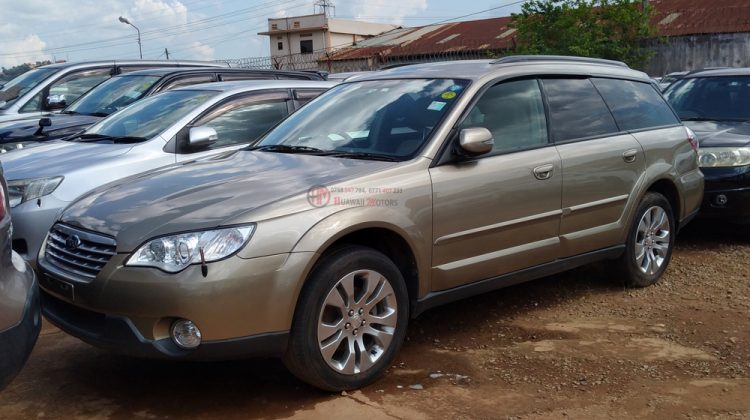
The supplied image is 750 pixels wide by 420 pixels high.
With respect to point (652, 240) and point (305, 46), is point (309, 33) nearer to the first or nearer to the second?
point (305, 46)

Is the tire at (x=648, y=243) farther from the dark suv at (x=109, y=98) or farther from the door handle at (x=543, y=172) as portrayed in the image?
the dark suv at (x=109, y=98)

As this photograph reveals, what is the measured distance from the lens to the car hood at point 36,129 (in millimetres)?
7891

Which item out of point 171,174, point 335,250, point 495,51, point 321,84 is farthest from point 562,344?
point 495,51

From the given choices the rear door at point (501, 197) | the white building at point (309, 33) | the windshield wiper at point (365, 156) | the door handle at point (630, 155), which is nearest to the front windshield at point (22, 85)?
the windshield wiper at point (365, 156)

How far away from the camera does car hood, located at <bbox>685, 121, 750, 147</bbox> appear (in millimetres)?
7098

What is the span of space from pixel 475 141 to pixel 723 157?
12.9 ft

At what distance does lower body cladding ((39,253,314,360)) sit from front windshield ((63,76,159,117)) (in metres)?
5.33

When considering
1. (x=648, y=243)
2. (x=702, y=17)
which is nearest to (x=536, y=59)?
(x=648, y=243)

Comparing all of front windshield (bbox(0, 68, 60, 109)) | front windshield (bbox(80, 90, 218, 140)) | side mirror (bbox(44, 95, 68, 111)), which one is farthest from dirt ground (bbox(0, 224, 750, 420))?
front windshield (bbox(0, 68, 60, 109))

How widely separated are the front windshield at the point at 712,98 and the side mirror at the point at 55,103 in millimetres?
7351

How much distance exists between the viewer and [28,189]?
556 centimetres

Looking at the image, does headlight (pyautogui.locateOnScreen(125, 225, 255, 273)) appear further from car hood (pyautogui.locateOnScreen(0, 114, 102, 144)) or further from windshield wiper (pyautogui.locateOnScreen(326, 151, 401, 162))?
car hood (pyautogui.locateOnScreen(0, 114, 102, 144))

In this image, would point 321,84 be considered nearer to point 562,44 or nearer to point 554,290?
point 554,290

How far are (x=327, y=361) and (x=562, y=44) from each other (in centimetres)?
1930
